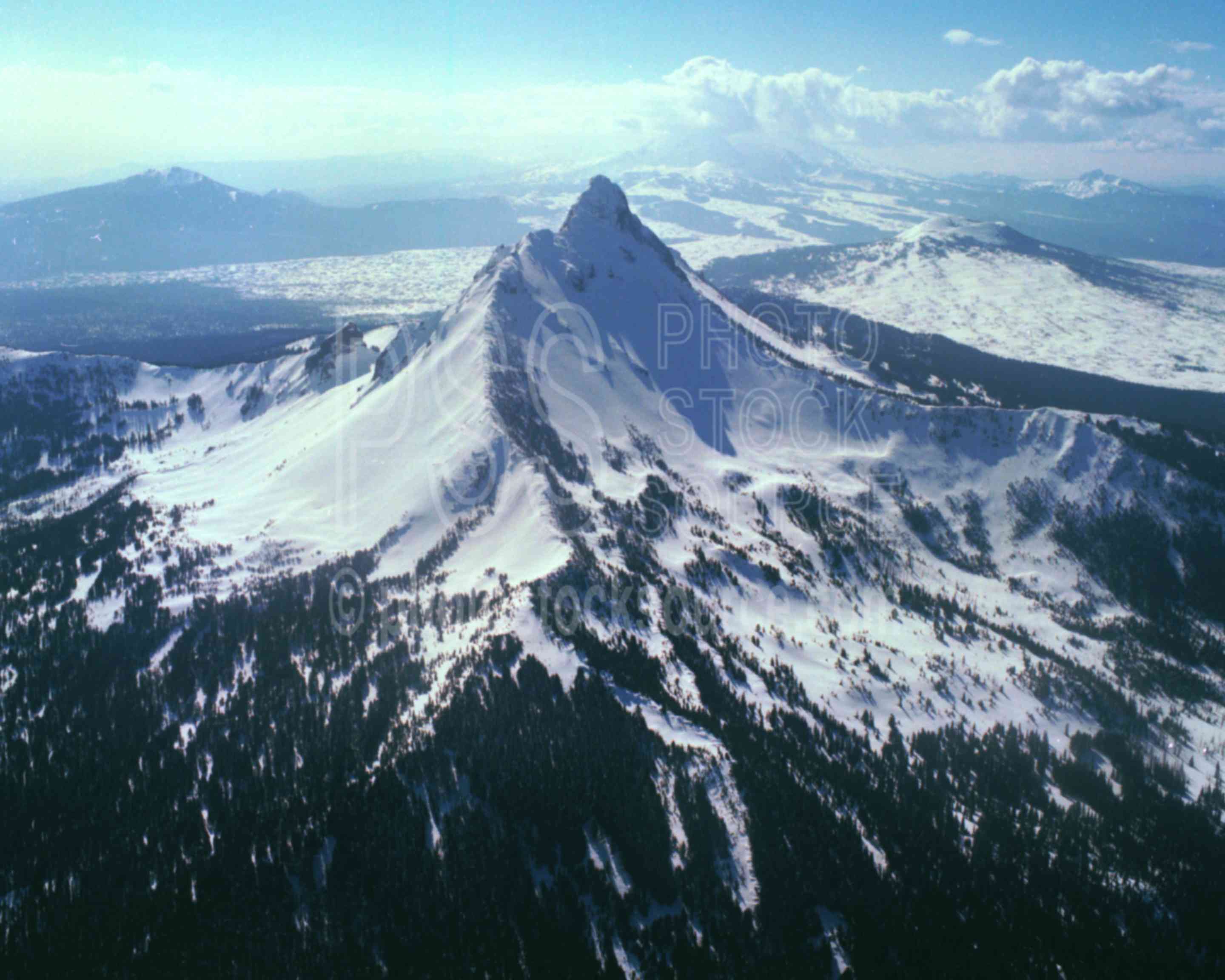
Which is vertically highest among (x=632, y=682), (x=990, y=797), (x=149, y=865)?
(x=632, y=682)

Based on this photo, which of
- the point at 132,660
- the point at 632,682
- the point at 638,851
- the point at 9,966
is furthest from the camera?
the point at 132,660

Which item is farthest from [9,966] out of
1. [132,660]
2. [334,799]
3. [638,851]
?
[638,851]

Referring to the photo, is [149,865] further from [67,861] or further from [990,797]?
[990,797]

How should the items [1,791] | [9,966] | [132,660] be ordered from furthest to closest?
[132,660], [1,791], [9,966]

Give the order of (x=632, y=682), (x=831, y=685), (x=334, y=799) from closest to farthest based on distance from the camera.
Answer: (x=334, y=799)
(x=632, y=682)
(x=831, y=685)

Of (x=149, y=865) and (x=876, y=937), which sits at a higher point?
(x=149, y=865)

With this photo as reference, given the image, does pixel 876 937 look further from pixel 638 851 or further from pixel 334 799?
pixel 334 799

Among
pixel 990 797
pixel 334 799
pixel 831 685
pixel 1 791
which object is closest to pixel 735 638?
pixel 831 685

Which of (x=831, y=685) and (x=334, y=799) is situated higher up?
(x=334, y=799)

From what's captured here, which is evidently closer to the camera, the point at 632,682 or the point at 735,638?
the point at 632,682
